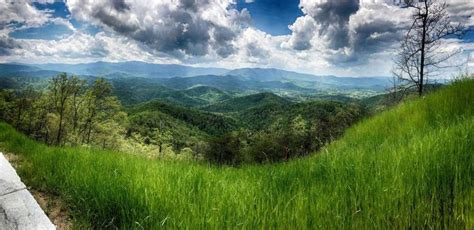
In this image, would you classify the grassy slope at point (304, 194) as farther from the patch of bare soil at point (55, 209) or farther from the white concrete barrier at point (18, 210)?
the white concrete barrier at point (18, 210)

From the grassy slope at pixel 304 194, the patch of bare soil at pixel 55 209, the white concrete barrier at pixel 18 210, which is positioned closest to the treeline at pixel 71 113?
the patch of bare soil at pixel 55 209

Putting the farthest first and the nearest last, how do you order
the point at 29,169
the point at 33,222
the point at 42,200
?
the point at 29,169 → the point at 42,200 → the point at 33,222

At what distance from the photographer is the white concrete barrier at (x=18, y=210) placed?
2.52 meters

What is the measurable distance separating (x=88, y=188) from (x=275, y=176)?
2.32m

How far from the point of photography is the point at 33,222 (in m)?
2.58

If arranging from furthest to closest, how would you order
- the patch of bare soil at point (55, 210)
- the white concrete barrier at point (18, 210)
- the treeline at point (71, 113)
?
the treeline at point (71, 113), the patch of bare soil at point (55, 210), the white concrete barrier at point (18, 210)

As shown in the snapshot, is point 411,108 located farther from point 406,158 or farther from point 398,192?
point 398,192

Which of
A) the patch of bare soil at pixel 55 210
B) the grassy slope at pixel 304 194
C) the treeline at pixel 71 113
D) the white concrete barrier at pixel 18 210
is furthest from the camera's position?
the treeline at pixel 71 113

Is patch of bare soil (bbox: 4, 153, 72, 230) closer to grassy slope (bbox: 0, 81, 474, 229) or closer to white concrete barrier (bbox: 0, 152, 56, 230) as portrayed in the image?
grassy slope (bbox: 0, 81, 474, 229)

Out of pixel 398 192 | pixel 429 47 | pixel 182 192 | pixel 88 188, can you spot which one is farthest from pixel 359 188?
pixel 429 47

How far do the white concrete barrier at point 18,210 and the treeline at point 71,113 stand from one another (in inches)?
2327

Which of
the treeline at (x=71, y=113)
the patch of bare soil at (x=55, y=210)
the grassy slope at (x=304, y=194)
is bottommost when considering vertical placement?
the treeline at (x=71, y=113)

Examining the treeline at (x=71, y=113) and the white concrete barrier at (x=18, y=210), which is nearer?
the white concrete barrier at (x=18, y=210)

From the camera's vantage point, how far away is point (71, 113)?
78.5 meters
